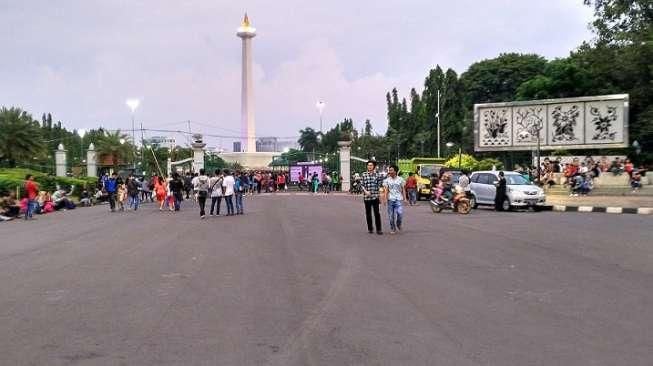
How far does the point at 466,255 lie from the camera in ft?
41.7

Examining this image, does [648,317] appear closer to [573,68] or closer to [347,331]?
[347,331]

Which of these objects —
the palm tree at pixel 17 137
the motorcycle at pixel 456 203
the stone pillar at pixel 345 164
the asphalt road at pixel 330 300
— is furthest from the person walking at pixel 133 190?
the stone pillar at pixel 345 164

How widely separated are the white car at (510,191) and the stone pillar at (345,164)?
2609 centimetres

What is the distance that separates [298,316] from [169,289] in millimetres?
2478

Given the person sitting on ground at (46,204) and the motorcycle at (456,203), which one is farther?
the person sitting on ground at (46,204)

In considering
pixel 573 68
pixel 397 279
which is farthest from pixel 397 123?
pixel 397 279

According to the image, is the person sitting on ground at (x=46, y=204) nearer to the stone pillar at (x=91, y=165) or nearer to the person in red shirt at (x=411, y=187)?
the person in red shirt at (x=411, y=187)

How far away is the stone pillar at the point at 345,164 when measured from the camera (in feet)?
180

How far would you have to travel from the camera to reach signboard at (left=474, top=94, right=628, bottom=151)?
1601 inches

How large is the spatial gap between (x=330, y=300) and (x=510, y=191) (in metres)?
19.1

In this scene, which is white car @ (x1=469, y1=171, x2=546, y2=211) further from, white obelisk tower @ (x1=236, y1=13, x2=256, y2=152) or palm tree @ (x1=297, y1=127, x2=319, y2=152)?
palm tree @ (x1=297, y1=127, x2=319, y2=152)

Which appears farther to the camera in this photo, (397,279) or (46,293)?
(397,279)

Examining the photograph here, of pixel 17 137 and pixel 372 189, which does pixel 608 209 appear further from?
pixel 17 137

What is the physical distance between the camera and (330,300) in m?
8.45
